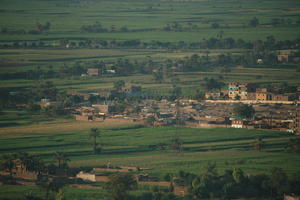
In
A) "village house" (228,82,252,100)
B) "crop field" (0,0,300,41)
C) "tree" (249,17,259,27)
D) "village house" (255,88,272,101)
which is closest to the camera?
"village house" (255,88,272,101)

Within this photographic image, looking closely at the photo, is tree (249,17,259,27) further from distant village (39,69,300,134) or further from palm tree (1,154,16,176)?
palm tree (1,154,16,176)

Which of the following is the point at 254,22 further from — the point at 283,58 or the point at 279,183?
the point at 279,183

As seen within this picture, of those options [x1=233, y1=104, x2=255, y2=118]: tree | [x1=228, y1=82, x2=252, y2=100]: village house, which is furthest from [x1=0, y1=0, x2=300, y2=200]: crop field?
[x1=233, y1=104, x2=255, y2=118]: tree

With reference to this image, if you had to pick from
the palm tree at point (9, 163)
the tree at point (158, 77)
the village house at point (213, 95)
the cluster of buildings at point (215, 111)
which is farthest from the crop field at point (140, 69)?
the palm tree at point (9, 163)

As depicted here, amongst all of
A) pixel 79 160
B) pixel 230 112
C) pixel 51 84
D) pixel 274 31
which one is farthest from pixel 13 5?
pixel 79 160

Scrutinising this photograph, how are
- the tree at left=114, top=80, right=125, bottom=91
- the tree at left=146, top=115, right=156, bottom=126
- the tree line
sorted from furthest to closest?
the tree line
the tree at left=114, top=80, right=125, bottom=91
the tree at left=146, top=115, right=156, bottom=126

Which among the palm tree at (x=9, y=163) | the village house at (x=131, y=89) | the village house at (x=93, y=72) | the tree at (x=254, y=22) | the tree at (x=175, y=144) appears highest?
the tree at (x=254, y=22)

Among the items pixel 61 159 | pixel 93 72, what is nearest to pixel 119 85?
pixel 93 72

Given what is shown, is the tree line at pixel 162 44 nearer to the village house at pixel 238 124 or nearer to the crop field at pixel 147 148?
the village house at pixel 238 124

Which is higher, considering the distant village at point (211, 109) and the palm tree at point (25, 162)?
the distant village at point (211, 109)
